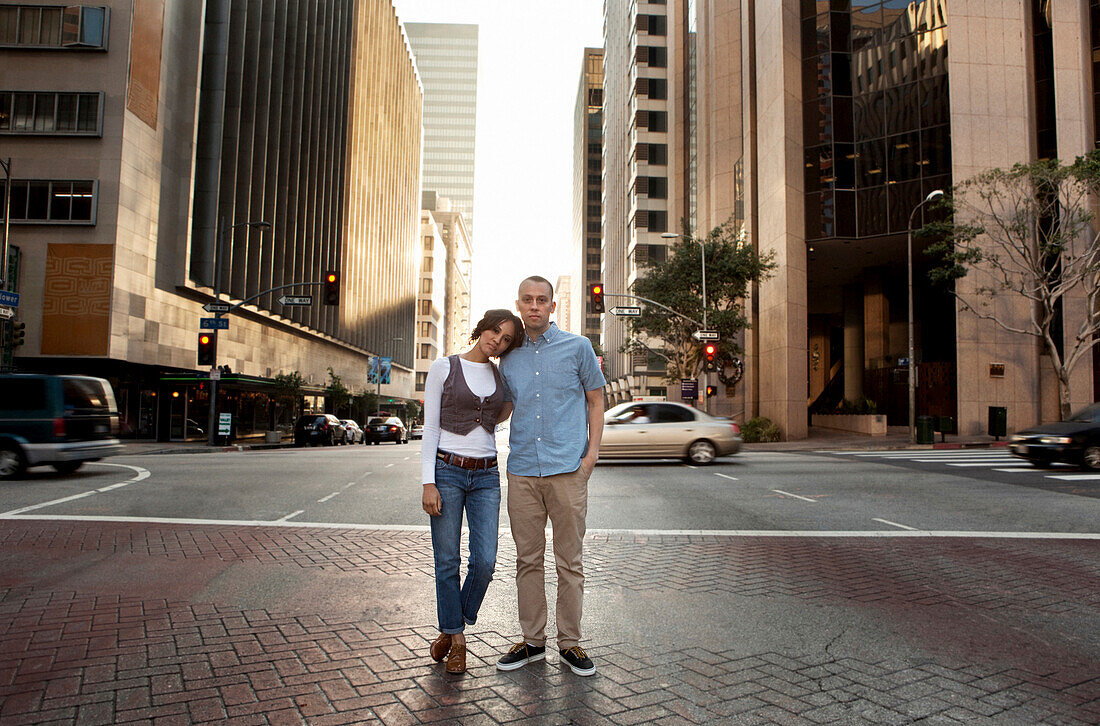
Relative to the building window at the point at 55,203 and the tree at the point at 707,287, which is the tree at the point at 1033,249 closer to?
the tree at the point at 707,287

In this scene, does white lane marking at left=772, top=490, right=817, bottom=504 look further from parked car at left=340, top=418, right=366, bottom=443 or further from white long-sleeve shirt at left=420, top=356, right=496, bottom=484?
parked car at left=340, top=418, right=366, bottom=443

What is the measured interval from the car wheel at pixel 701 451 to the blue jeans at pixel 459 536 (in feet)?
46.4

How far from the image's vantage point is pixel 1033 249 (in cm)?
2919

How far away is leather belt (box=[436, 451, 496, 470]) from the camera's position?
384 cm

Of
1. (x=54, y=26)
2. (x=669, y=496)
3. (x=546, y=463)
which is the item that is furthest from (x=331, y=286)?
(x=546, y=463)

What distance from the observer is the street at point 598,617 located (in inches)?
134

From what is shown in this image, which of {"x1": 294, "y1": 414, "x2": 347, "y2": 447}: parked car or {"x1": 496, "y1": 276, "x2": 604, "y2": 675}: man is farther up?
{"x1": 496, "y1": 276, "x2": 604, "y2": 675}: man

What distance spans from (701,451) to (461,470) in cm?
1435

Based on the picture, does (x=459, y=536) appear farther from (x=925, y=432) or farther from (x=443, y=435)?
(x=925, y=432)

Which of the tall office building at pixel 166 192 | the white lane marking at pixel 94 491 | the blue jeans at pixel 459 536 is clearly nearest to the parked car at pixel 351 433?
the tall office building at pixel 166 192

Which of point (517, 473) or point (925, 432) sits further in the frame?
point (925, 432)

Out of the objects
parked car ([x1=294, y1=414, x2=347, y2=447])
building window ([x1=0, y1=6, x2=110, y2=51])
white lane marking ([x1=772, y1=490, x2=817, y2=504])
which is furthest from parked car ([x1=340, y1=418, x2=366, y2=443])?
white lane marking ([x1=772, y1=490, x2=817, y2=504])

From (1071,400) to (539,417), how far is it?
107ft

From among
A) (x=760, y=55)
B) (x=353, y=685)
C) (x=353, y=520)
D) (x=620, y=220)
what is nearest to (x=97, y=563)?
(x=353, y=520)
